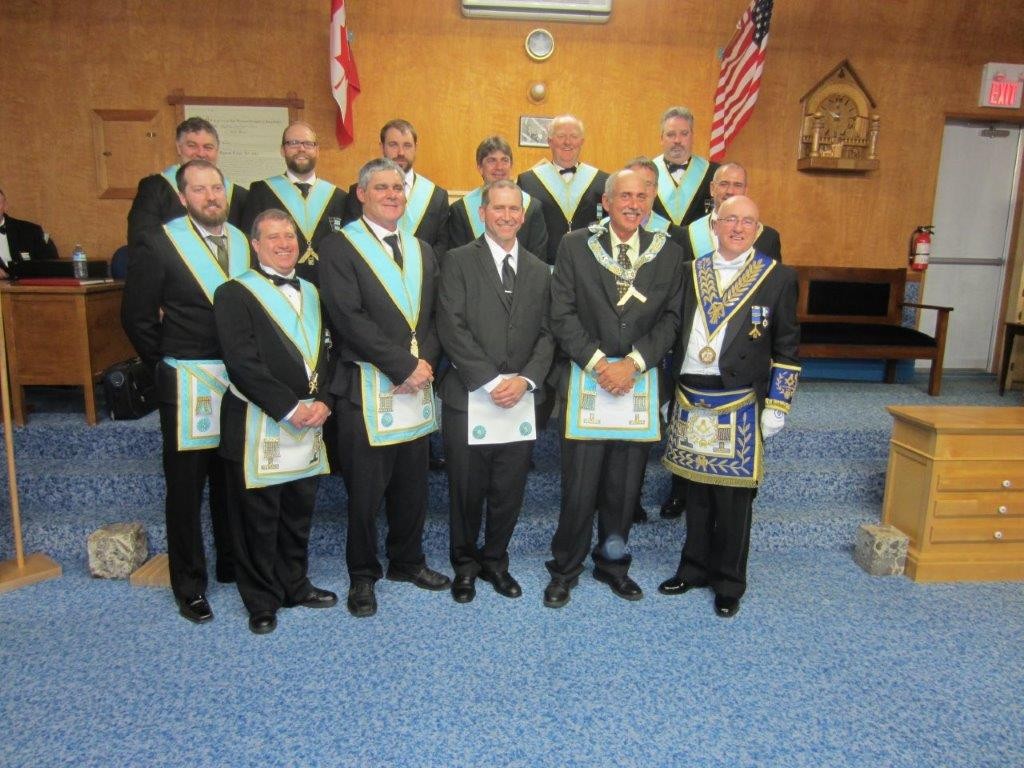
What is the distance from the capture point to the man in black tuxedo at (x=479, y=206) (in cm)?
325

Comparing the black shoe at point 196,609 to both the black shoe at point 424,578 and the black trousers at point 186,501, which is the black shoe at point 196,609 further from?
the black shoe at point 424,578

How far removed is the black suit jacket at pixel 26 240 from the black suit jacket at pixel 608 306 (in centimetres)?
391

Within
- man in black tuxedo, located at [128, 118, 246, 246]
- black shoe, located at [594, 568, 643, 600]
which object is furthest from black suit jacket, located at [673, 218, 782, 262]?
man in black tuxedo, located at [128, 118, 246, 246]

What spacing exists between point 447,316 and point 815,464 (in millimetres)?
2327

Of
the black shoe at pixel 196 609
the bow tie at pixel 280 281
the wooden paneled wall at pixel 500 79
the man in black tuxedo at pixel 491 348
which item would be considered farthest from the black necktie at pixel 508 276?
the wooden paneled wall at pixel 500 79

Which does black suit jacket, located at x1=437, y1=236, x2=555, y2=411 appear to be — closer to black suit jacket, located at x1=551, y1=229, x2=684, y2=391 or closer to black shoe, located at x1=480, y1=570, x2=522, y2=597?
black suit jacket, located at x1=551, y1=229, x2=684, y2=391

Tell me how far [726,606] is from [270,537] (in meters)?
1.73

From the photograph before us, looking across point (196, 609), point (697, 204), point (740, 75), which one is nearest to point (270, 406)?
point (196, 609)

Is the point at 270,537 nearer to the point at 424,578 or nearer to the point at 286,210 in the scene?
the point at 424,578

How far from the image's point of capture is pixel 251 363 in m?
2.35

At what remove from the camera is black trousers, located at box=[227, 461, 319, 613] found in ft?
8.21

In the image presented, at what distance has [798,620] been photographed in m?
2.69

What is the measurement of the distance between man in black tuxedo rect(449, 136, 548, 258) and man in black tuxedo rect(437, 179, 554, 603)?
548mm

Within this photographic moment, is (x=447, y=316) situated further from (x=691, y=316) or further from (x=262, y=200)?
(x=262, y=200)
